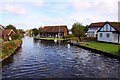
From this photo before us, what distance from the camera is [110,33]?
174 feet

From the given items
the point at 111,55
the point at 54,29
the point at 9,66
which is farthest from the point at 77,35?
the point at 9,66

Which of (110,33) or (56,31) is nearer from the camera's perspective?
(110,33)

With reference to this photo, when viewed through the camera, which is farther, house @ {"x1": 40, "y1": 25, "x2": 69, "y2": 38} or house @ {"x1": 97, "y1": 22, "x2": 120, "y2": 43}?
house @ {"x1": 40, "y1": 25, "x2": 69, "y2": 38}

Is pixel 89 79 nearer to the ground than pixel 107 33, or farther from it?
nearer to the ground

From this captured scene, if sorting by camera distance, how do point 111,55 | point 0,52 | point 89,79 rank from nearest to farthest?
point 89,79
point 0,52
point 111,55

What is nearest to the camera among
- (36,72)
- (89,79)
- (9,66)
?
(89,79)

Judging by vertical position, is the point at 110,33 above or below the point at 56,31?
below

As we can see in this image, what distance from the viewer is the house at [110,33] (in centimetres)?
5081

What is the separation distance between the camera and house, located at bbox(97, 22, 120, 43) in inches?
2000

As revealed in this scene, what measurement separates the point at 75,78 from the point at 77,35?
5904cm

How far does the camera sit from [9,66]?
78.1ft

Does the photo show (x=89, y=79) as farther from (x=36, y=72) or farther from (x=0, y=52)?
(x=0, y=52)

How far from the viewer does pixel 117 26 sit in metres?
52.0

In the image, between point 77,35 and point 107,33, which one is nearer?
point 107,33
